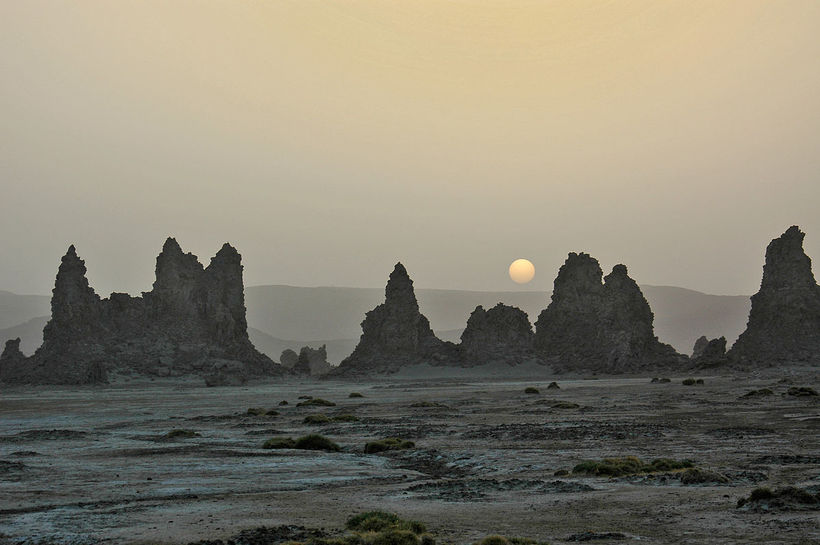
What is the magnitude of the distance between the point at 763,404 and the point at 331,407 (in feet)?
113

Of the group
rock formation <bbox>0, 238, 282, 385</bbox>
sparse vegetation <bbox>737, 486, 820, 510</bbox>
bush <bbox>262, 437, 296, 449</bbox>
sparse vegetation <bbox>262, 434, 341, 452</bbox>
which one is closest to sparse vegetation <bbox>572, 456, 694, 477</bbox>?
sparse vegetation <bbox>737, 486, 820, 510</bbox>

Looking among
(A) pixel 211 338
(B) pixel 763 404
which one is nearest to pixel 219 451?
(B) pixel 763 404

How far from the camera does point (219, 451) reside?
37.8 meters

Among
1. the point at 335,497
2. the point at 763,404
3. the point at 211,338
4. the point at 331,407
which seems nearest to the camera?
the point at 335,497

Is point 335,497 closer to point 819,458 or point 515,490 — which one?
point 515,490

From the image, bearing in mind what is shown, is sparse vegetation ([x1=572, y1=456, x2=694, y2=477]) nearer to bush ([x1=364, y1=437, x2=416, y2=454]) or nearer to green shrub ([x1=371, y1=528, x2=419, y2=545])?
bush ([x1=364, y1=437, x2=416, y2=454])

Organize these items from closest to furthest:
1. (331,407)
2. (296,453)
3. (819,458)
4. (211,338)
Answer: (819,458)
(296,453)
(331,407)
(211,338)

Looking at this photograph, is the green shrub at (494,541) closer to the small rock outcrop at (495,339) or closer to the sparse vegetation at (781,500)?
the sparse vegetation at (781,500)

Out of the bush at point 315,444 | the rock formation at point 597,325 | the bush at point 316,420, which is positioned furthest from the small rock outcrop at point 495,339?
the bush at point 315,444

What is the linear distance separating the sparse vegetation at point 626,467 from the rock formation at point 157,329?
102575 millimetres

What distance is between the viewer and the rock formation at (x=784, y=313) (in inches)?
4397

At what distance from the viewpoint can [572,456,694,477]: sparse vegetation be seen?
26.7m

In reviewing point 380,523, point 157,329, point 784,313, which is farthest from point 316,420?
point 157,329

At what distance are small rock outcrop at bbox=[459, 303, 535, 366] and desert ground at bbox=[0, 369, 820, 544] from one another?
3414 inches
